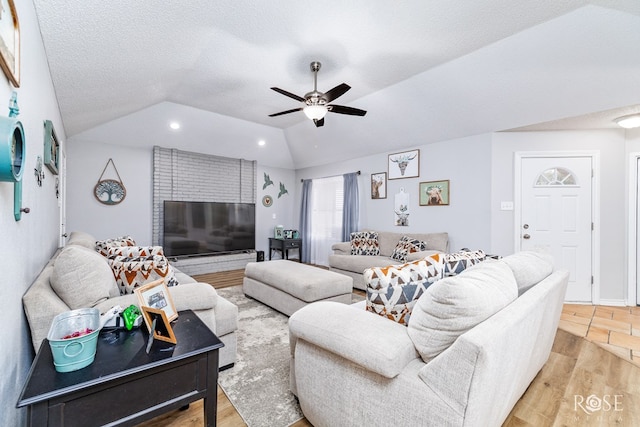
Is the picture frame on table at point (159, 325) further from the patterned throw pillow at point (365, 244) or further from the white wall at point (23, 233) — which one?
the patterned throw pillow at point (365, 244)

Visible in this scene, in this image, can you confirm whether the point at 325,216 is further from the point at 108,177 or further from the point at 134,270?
the point at 134,270

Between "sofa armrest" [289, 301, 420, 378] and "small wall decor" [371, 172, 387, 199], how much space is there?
154 inches

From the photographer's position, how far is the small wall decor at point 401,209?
4.88 m

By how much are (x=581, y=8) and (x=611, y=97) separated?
4.24 feet

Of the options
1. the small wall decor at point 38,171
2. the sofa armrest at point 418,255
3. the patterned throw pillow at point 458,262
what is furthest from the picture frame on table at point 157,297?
the sofa armrest at point 418,255

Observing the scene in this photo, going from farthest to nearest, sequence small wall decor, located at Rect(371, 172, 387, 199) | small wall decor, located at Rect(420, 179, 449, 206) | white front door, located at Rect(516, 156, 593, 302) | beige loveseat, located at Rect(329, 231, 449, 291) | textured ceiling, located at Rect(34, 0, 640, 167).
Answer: small wall decor, located at Rect(371, 172, 387, 199)
small wall decor, located at Rect(420, 179, 449, 206)
beige loveseat, located at Rect(329, 231, 449, 291)
white front door, located at Rect(516, 156, 593, 302)
textured ceiling, located at Rect(34, 0, 640, 167)

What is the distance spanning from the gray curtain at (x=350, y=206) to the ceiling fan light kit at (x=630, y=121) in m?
3.67

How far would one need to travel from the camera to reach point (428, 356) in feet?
3.90

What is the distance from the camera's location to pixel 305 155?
6273mm

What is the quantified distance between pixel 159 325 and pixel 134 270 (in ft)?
3.03

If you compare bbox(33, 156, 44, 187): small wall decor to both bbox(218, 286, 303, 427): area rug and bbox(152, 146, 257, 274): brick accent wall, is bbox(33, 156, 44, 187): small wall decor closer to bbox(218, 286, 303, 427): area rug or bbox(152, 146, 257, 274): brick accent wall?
bbox(218, 286, 303, 427): area rug

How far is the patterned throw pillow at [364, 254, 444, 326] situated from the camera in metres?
1.48

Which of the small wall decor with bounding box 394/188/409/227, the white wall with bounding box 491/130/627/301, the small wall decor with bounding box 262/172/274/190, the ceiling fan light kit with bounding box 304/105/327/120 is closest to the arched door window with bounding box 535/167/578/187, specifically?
the white wall with bounding box 491/130/627/301

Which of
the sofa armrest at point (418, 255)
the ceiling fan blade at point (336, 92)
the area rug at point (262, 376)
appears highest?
the ceiling fan blade at point (336, 92)
